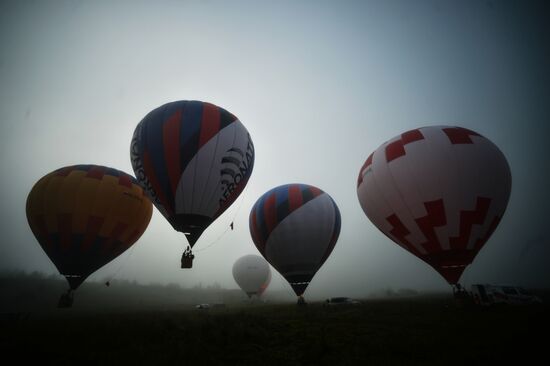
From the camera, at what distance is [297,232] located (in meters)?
17.7

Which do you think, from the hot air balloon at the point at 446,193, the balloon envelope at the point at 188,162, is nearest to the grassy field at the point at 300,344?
the hot air balloon at the point at 446,193

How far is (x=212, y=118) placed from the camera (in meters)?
13.2

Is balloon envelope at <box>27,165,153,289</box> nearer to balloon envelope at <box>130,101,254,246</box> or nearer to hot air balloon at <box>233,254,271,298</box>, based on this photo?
balloon envelope at <box>130,101,254,246</box>

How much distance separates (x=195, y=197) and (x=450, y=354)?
10656 mm

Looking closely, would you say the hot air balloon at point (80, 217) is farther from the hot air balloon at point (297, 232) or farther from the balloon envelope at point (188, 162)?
the hot air balloon at point (297, 232)

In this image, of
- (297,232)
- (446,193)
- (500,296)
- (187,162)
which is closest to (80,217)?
(187,162)

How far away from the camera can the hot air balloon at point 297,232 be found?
17.8 meters

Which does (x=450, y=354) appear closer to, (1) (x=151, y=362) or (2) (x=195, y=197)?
(1) (x=151, y=362)

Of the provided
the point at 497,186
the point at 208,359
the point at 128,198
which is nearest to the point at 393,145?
the point at 497,186

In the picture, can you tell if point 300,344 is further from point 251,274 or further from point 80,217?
point 251,274

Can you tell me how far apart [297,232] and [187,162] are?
30.3 ft

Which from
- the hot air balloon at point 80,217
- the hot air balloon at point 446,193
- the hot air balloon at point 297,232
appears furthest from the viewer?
the hot air balloon at point 297,232

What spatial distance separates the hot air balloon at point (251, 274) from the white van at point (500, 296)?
27.9 meters

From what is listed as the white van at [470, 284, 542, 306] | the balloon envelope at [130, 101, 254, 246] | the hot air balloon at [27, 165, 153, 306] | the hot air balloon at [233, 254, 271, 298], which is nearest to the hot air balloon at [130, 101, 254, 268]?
the balloon envelope at [130, 101, 254, 246]
